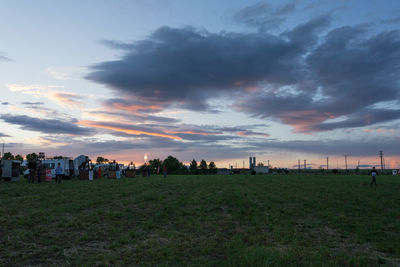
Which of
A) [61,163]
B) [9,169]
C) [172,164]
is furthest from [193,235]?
[172,164]

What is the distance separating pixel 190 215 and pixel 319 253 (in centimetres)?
617

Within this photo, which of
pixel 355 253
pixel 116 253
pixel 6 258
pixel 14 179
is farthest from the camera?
pixel 14 179

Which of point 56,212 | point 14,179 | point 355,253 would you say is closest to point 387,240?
point 355,253

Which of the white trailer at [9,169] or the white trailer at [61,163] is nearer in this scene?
the white trailer at [9,169]

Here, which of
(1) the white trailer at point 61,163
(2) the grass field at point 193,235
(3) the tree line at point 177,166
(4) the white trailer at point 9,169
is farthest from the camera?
(3) the tree line at point 177,166

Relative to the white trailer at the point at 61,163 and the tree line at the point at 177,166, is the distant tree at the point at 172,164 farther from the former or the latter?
the white trailer at the point at 61,163

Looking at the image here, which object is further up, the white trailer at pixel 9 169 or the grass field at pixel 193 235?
the white trailer at pixel 9 169

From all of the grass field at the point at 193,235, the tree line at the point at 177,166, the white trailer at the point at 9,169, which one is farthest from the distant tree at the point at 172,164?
the grass field at the point at 193,235

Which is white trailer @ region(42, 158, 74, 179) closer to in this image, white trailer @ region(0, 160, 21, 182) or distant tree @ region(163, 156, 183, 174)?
white trailer @ region(0, 160, 21, 182)

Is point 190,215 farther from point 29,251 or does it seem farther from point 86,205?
point 29,251

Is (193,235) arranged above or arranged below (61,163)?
below

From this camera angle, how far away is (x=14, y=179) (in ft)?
109

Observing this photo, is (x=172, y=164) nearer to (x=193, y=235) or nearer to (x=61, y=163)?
(x=61, y=163)

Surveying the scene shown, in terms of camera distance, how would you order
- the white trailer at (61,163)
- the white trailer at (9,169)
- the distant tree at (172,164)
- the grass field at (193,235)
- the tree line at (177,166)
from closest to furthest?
1. the grass field at (193,235)
2. the white trailer at (9,169)
3. the white trailer at (61,163)
4. the tree line at (177,166)
5. the distant tree at (172,164)
